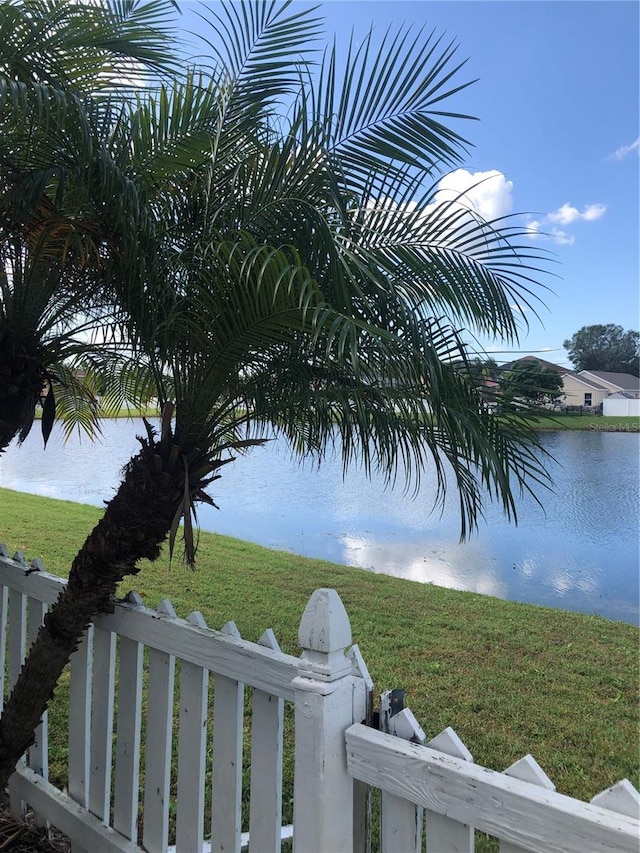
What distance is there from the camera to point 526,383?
1.68 meters

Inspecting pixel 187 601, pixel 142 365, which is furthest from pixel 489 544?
pixel 142 365

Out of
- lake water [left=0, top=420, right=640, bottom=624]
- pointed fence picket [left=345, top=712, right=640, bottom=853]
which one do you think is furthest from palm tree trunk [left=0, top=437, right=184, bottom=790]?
lake water [left=0, top=420, right=640, bottom=624]

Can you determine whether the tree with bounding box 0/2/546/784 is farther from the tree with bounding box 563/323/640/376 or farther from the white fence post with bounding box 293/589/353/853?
the tree with bounding box 563/323/640/376

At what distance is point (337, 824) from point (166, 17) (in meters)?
2.65

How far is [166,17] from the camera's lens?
2227 mm

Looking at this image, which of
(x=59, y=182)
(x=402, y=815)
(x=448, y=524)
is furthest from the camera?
(x=448, y=524)

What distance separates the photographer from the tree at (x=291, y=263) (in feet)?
5.51

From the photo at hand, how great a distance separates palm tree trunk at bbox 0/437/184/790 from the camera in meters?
1.80

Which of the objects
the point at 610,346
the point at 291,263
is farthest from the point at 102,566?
the point at 610,346

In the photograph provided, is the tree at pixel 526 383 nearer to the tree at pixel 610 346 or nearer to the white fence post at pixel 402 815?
A: the white fence post at pixel 402 815

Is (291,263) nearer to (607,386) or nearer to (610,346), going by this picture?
(607,386)

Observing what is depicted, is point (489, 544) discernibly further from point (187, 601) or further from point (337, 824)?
point (337, 824)

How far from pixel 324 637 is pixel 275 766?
41cm

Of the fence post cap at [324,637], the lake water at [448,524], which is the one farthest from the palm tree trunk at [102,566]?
the lake water at [448,524]
